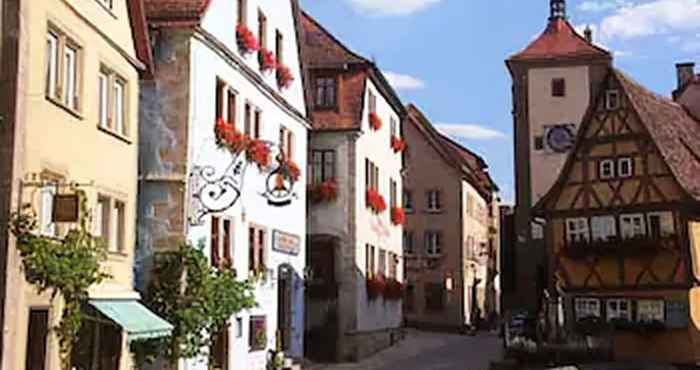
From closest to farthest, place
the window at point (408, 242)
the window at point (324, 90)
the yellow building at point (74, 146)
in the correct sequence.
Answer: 1. the yellow building at point (74, 146)
2. the window at point (324, 90)
3. the window at point (408, 242)

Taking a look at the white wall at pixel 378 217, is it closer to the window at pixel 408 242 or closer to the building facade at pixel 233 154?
the building facade at pixel 233 154

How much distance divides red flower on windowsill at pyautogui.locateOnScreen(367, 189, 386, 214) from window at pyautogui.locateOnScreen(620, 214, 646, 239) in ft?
28.9

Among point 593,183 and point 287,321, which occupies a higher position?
point 593,183

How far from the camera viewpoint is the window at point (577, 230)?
3659 centimetres

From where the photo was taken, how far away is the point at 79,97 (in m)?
18.1

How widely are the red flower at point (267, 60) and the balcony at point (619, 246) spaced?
44.7 feet

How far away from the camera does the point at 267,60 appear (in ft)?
92.3

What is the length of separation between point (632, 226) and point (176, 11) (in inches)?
742

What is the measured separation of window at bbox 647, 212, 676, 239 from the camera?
34.1 meters

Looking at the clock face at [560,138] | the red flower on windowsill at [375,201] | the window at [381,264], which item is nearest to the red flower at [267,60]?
the red flower on windowsill at [375,201]

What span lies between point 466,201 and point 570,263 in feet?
71.3

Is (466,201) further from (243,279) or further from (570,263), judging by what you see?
(243,279)

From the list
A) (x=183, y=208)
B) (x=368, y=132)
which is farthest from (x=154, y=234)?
(x=368, y=132)

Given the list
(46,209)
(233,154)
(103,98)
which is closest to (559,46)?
(233,154)
